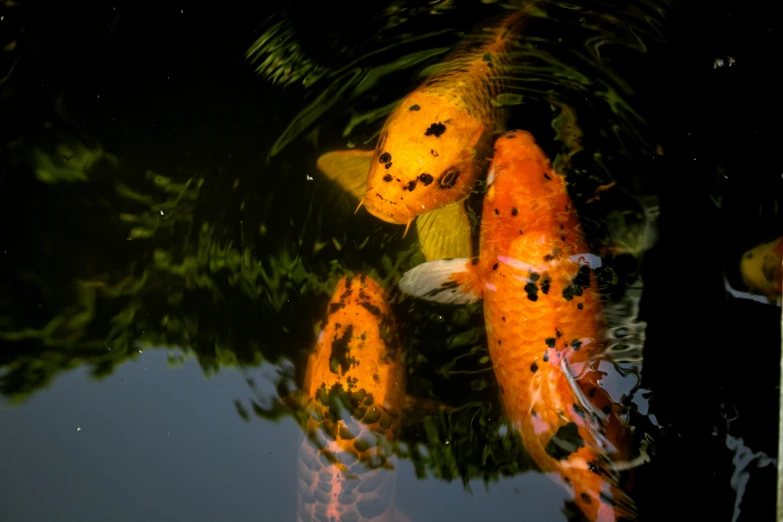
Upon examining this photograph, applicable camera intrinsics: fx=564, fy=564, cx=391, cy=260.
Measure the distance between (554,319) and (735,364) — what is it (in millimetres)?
371

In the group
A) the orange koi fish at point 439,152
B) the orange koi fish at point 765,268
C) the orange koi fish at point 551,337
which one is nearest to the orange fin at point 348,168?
the orange koi fish at point 439,152

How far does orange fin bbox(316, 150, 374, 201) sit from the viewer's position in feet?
4.01

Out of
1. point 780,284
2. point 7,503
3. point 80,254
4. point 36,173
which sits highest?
point 36,173

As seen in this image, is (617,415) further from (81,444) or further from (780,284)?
(81,444)

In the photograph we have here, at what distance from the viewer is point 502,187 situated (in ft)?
3.78

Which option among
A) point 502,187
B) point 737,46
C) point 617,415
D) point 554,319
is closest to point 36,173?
point 502,187

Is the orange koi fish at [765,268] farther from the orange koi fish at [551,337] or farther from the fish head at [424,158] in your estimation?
the fish head at [424,158]

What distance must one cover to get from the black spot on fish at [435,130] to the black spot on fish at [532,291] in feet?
1.16

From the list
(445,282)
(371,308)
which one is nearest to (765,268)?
(445,282)

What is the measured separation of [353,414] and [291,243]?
0.39 metres

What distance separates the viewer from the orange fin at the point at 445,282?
117 centimetres

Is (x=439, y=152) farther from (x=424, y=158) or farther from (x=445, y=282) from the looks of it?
(x=445, y=282)

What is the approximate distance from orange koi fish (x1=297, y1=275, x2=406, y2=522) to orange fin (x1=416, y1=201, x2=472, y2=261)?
0.15m


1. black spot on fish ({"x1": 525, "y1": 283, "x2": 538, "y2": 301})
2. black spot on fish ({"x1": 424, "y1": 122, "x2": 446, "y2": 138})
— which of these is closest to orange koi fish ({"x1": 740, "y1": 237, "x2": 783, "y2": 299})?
black spot on fish ({"x1": 525, "y1": 283, "x2": 538, "y2": 301})
